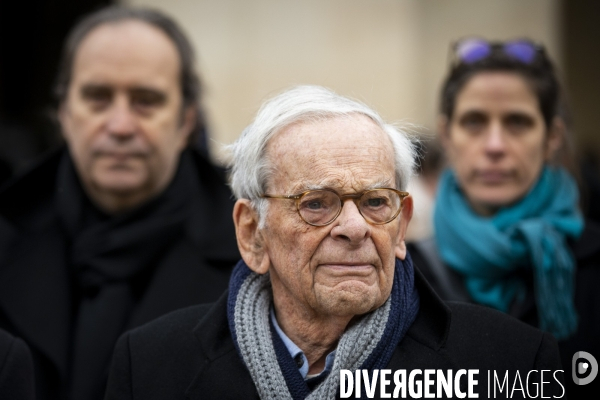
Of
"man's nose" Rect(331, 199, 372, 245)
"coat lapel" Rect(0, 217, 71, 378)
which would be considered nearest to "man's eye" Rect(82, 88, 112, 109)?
"coat lapel" Rect(0, 217, 71, 378)

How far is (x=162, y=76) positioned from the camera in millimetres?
4043

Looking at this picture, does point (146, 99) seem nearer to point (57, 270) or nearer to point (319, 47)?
point (57, 270)

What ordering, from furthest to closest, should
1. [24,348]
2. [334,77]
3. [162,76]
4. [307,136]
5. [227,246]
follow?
[334,77], [162,76], [227,246], [24,348], [307,136]

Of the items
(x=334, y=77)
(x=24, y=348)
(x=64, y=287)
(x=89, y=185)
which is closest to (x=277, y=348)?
(x=24, y=348)

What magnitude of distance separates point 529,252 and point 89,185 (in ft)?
6.62

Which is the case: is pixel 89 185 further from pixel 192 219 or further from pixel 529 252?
pixel 529 252

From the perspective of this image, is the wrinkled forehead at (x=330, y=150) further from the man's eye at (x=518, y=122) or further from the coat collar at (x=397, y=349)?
the man's eye at (x=518, y=122)

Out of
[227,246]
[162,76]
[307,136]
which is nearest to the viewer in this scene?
[307,136]

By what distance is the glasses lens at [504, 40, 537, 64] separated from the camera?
13.8ft

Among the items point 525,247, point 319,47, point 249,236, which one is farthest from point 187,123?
point 319,47

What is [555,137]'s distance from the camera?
13.9 feet

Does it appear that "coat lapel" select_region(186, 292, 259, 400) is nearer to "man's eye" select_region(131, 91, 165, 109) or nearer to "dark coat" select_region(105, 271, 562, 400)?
"dark coat" select_region(105, 271, 562, 400)

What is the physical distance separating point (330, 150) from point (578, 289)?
1.83m

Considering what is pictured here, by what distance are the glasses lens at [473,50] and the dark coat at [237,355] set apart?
1755mm
